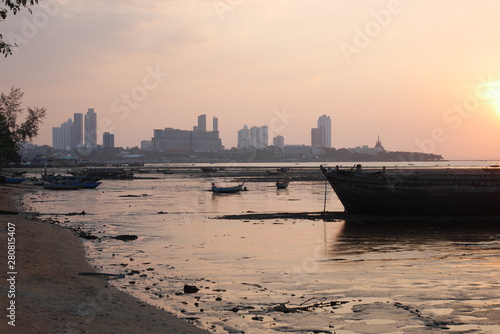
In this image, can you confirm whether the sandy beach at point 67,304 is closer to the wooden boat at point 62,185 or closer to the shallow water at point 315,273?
the shallow water at point 315,273

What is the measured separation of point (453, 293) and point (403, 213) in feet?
85.4

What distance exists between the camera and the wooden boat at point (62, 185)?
283 ft

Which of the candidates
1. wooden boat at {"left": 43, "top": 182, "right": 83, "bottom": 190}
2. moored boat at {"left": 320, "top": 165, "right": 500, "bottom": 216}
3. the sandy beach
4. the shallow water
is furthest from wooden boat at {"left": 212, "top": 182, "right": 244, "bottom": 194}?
the sandy beach

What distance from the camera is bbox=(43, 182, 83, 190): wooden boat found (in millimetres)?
86250

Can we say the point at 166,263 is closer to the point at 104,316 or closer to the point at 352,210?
the point at 104,316

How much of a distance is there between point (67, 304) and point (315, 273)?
31.6 feet

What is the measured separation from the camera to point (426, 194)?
41.8 metres

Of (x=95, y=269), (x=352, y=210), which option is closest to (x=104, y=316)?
(x=95, y=269)

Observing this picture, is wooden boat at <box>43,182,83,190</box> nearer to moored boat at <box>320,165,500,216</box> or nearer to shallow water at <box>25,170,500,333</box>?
shallow water at <box>25,170,500,333</box>

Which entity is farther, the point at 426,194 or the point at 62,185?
the point at 62,185

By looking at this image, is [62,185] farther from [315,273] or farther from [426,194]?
[315,273]

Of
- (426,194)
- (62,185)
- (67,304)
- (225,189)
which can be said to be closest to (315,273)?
(67,304)

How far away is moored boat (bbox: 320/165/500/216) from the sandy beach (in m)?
27.0

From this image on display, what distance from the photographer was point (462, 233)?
32.8 m
